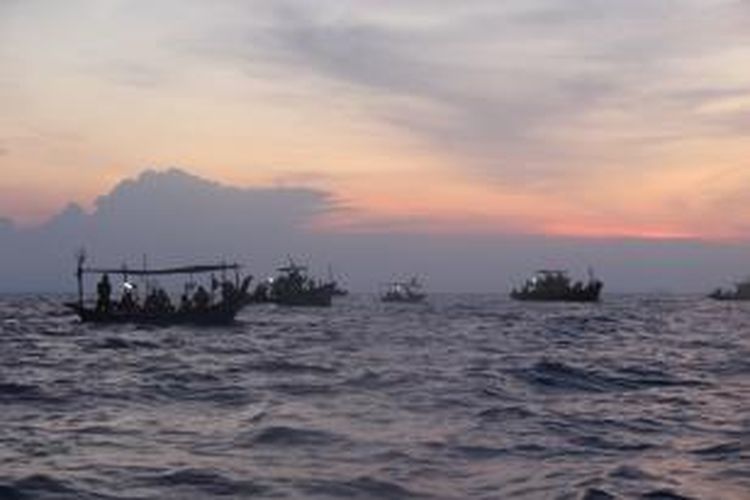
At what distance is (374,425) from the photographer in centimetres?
1756

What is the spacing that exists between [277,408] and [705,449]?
25.6 feet

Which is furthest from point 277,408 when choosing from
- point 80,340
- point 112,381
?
point 80,340

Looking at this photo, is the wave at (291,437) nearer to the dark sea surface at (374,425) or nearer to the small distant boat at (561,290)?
the dark sea surface at (374,425)

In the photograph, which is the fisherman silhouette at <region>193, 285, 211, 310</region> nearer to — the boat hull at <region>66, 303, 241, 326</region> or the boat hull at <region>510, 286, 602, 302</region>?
the boat hull at <region>66, 303, 241, 326</region>

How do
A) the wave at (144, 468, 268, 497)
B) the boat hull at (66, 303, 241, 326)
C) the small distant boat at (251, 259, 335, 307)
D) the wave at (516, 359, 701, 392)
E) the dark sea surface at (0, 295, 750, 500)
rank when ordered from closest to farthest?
the wave at (144, 468, 268, 497)
the dark sea surface at (0, 295, 750, 500)
the wave at (516, 359, 701, 392)
the boat hull at (66, 303, 241, 326)
the small distant boat at (251, 259, 335, 307)

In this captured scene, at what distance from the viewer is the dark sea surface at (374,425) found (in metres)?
13.2

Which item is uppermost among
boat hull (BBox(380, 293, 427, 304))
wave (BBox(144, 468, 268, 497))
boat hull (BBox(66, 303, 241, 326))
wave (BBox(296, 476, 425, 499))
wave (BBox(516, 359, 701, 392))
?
boat hull (BBox(66, 303, 241, 326))

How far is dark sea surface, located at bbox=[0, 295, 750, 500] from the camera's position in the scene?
13.2m

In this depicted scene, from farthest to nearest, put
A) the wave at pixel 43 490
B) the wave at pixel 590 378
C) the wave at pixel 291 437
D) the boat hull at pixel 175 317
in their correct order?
the boat hull at pixel 175 317 → the wave at pixel 590 378 → the wave at pixel 291 437 → the wave at pixel 43 490

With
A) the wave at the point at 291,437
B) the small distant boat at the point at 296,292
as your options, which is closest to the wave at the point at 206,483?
the wave at the point at 291,437

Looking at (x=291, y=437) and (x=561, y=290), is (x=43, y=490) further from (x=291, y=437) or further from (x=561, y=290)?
(x=561, y=290)

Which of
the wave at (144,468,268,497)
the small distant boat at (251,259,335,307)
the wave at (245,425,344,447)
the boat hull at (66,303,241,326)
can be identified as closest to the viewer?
the wave at (144,468,268,497)

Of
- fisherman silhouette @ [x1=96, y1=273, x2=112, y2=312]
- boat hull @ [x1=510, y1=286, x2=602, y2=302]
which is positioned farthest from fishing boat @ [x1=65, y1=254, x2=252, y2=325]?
boat hull @ [x1=510, y1=286, x2=602, y2=302]

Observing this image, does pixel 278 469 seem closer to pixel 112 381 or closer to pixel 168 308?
pixel 112 381
